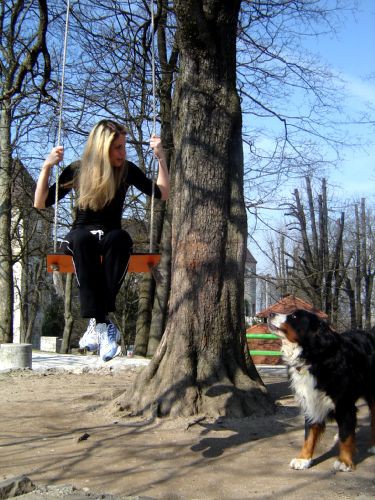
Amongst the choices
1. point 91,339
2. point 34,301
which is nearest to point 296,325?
point 91,339

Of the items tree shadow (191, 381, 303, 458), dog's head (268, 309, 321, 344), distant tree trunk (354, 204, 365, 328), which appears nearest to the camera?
dog's head (268, 309, 321, 344)

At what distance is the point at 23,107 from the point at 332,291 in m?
20.1

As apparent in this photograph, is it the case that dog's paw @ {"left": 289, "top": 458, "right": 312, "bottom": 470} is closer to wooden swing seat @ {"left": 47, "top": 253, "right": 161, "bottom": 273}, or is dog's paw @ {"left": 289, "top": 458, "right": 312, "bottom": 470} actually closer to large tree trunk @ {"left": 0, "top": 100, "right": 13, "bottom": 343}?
wooden swing seat @ {"left": 47, "top": 253, "right": 161, "bottom": 273}

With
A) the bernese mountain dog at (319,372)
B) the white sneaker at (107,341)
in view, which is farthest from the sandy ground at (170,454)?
the white sneaker at (107,341)

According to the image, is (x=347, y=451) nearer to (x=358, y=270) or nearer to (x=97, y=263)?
(x=97, y=263)

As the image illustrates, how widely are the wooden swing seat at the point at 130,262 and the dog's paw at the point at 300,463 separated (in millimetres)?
1906

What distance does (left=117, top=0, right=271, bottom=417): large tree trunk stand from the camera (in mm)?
6160

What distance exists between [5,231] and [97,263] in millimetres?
13276

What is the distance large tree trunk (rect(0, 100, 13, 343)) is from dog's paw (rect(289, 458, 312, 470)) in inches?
511

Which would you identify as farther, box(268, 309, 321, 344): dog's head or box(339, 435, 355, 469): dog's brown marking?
box(268, 309, 321, 344): dog's head

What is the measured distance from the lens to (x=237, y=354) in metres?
6.50

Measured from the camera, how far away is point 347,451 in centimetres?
462

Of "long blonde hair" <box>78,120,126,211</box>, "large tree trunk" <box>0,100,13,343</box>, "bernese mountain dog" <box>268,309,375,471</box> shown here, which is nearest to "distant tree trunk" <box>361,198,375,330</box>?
"large tree trunk" <box>0,100,13,343</box>

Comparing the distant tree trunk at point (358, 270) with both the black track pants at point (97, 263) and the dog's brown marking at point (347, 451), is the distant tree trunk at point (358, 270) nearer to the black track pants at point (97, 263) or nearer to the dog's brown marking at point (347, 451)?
the dog's brown marking at point (347, 451)
